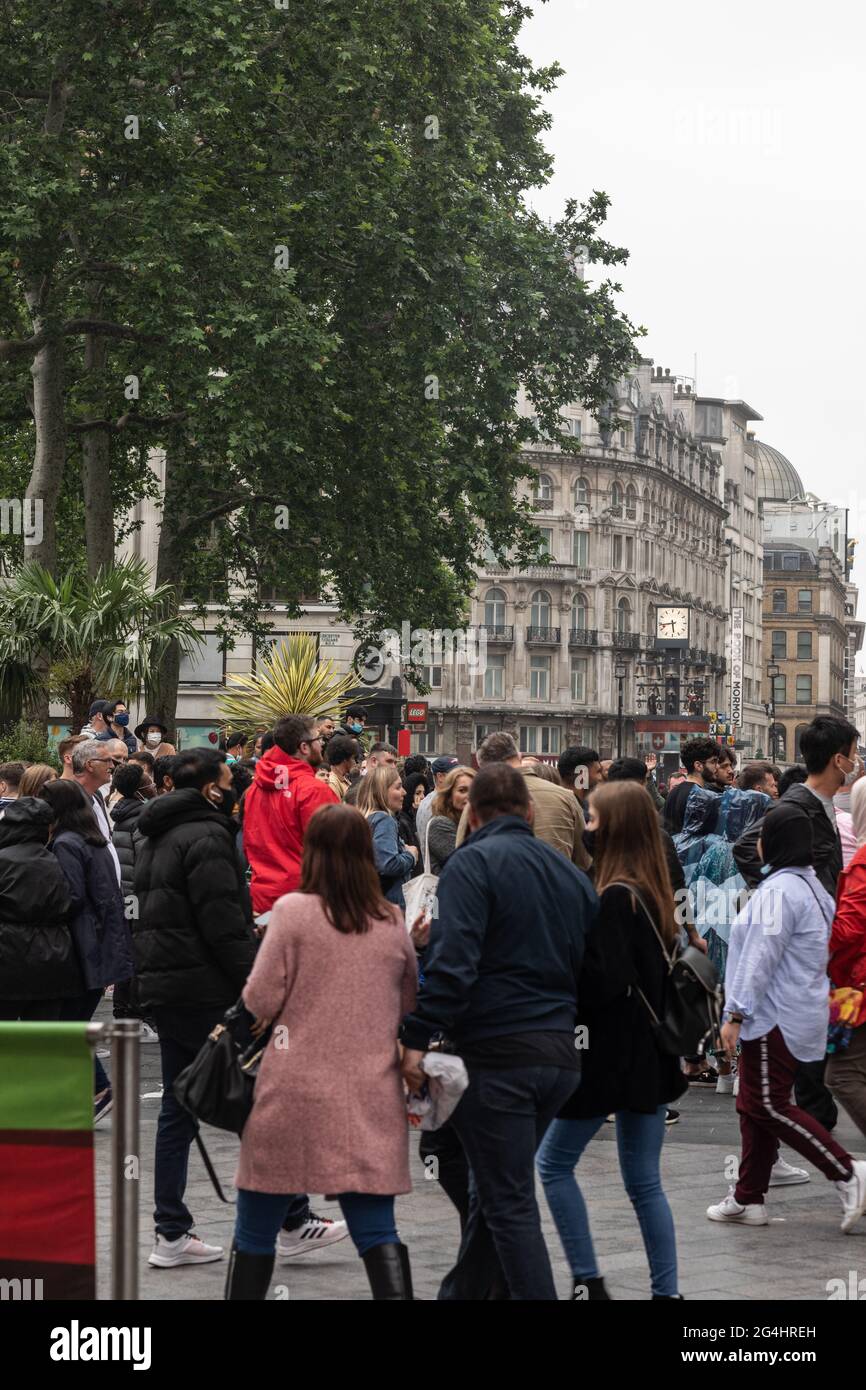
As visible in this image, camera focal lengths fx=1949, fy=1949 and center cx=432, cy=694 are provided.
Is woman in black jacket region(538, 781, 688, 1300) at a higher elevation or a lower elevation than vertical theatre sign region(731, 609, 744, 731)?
lower

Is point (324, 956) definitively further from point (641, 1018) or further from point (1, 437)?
point (1, 437)

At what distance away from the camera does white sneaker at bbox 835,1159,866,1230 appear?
311 inches

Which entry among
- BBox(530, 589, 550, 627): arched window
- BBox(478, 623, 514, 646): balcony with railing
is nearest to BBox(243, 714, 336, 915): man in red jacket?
BBox(478, 623, 514, 646): balcony with railing

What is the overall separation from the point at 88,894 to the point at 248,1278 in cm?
391

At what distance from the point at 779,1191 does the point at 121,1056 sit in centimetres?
503

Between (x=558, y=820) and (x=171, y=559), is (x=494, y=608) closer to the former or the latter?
(x=171, y=559)

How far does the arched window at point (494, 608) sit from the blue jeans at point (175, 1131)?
8074 cm

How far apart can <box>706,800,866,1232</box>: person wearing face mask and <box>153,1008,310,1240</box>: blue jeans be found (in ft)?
6.40

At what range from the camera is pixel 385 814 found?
34.5 ft

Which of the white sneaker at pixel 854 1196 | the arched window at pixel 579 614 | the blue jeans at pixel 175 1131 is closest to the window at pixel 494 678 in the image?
the arched window at pixel 579 614


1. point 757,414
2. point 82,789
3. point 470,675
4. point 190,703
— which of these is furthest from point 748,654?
point 82,789

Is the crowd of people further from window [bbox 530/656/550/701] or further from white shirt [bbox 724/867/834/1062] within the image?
window [bbox 530/656/550/701]

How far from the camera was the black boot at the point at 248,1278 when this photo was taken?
18.7 feet
